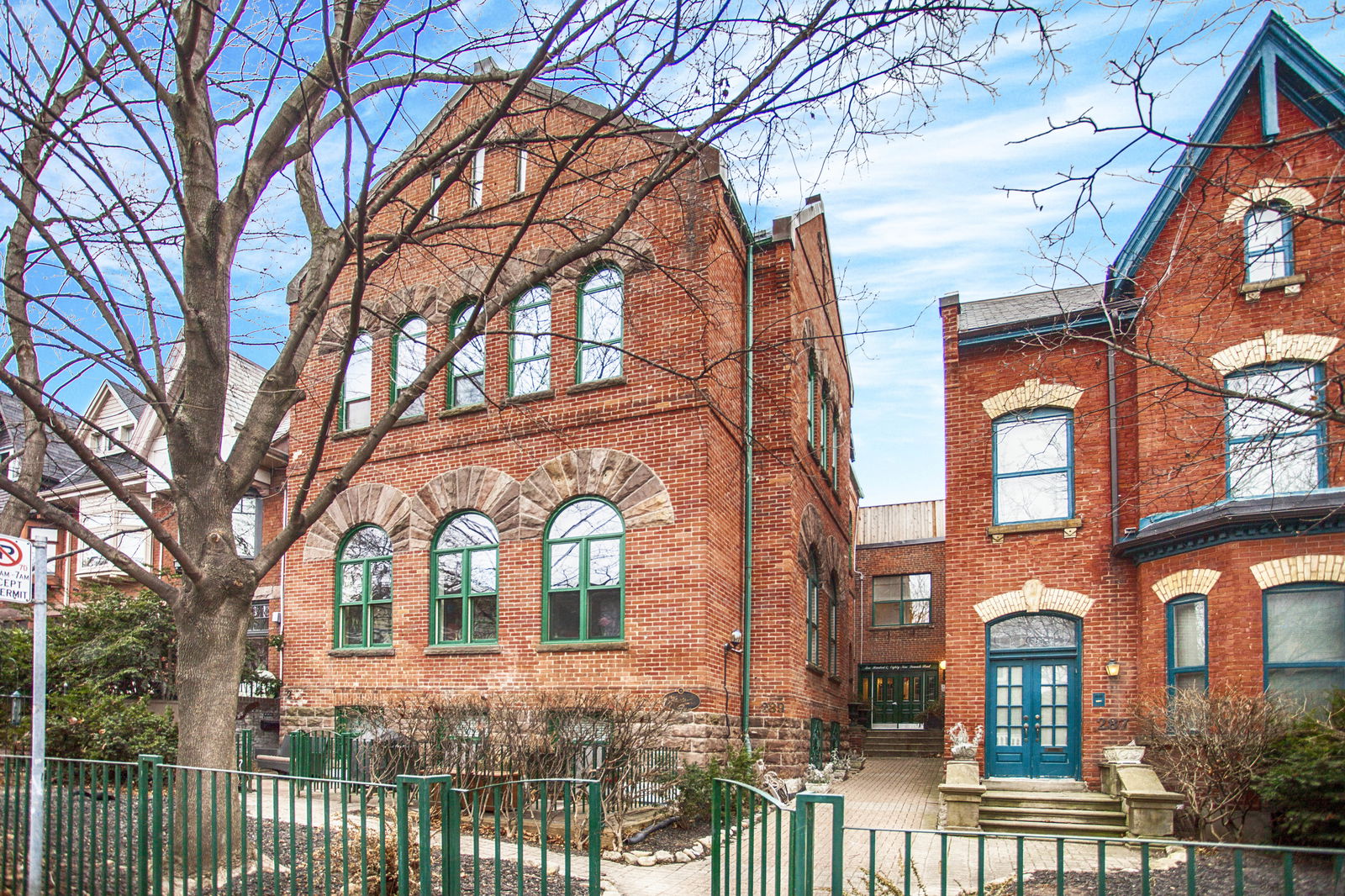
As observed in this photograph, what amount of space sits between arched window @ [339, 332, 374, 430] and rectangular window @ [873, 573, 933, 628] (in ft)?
60.1

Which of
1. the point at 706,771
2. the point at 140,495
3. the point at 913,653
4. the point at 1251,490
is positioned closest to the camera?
the point at 706,771

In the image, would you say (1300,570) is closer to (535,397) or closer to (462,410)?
(535,397)

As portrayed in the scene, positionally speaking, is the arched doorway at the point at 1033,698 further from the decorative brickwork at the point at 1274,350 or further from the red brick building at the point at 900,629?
the red brick building at the point at 900,629

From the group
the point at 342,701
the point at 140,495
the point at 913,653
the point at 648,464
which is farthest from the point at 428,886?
the point at 913,653

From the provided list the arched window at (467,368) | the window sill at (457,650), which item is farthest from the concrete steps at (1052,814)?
the arched window at (467,368)

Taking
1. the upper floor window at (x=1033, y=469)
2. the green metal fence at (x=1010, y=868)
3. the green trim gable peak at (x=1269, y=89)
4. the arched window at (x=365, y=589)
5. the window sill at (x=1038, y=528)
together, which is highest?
the green trim gable peak at (x=1269, y=89)

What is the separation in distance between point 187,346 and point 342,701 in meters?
9.75

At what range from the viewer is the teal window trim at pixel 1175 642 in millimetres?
14180

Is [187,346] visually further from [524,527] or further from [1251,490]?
[1251,490]

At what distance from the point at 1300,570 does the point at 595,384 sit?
9.97m

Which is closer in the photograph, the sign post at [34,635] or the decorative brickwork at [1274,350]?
the sign post at [34,635]

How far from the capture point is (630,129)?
29.0ft

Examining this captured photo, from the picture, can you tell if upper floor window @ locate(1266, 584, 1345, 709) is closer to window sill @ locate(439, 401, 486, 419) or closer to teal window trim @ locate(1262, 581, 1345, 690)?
teal window trim @ locate(1262, 581, 1345, 690)

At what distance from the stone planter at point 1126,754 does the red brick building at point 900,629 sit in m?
15.4
